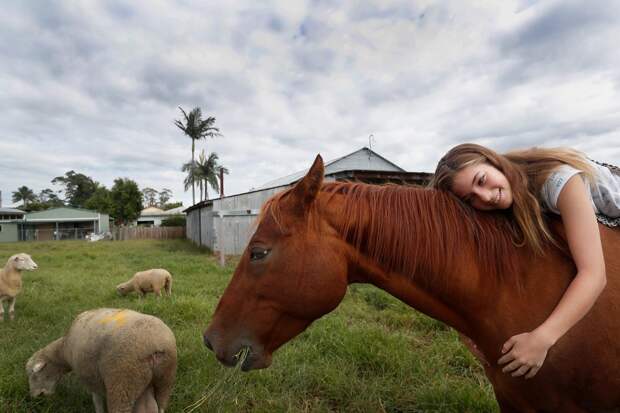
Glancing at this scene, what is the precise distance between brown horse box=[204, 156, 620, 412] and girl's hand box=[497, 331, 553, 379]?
18cm

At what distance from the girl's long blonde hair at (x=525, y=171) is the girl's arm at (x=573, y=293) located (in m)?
0.13

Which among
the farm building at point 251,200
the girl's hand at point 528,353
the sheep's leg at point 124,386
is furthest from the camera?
the farm building at point 251,200

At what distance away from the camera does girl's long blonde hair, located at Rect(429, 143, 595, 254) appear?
1423 millimetres

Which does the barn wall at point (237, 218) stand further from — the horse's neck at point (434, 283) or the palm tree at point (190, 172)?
the palm tree at point (190, 172)

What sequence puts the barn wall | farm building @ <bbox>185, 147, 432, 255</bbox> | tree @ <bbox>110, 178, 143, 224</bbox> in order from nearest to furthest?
farm building @ <bbox>185, 147, 432, 255</bbox>
the barn wall
tree @ <bbox>110, 178, 143, 224</bbox>

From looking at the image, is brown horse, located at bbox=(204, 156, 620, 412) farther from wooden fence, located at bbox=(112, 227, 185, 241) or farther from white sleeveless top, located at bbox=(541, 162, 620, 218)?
wooden fence, located at bbox=(112, 227, 185, 241)

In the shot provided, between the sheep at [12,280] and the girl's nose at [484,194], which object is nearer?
the girl's nose at [484,194]

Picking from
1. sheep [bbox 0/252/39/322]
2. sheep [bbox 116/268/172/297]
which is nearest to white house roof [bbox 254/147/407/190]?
sheep [bbox 116/268/172/297]

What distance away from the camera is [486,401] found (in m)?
2.69

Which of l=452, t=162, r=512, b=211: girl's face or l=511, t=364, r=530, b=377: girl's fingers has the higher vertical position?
l=452, t=162, r=512, b=211: girl's face

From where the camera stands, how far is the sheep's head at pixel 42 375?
2917mm

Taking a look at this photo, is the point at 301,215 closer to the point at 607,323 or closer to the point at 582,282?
the point at 582,282

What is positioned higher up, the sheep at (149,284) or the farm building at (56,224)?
the farm building at (56,224)

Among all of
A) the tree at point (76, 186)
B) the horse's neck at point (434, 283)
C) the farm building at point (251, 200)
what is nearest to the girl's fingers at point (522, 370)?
the horse's neck at point (434, 283)
